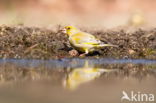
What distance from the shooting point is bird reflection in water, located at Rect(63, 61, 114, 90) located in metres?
7.53

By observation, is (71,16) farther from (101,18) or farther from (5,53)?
(5,53)

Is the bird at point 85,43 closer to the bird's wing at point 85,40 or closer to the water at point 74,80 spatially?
the bird's wing at point 85,40

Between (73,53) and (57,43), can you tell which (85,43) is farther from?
(57,43)

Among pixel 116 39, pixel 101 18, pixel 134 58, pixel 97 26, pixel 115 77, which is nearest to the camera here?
pixel 115 77

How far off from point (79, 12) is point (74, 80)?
28.2 ft

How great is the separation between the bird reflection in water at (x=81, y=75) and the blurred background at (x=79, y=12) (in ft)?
17.1

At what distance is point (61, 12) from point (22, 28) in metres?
3.17

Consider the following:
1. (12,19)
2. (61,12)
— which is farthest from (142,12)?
(12,19)

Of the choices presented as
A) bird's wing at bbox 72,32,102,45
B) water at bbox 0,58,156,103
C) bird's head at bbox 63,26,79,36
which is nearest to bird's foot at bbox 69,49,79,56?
bird's wing at bbox 72,32,102,45

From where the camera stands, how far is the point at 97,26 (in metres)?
14.0

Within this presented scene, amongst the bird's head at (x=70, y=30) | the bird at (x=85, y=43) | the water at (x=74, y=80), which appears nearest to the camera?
the water at (x=74, y=80)

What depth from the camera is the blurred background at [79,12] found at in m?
14.7

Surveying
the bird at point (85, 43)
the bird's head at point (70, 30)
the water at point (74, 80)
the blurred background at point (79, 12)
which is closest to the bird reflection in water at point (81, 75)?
the water at point (74, 80)

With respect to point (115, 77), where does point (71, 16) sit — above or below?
above
